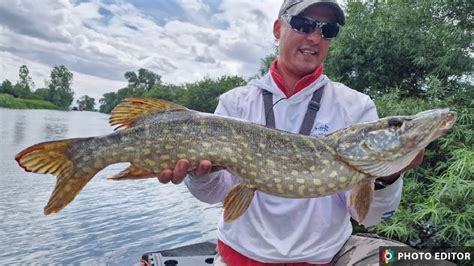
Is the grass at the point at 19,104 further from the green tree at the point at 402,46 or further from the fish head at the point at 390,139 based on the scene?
the fish head at the point at 390,139

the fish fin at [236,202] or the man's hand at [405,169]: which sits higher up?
the man's hand at [405,169]

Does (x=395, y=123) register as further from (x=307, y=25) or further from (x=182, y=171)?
(x=182, y=171)

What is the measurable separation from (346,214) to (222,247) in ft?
2.33

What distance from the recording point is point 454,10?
848 cm

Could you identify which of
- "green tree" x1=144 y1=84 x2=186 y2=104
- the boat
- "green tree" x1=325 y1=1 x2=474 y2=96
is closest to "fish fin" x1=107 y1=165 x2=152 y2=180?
the boat

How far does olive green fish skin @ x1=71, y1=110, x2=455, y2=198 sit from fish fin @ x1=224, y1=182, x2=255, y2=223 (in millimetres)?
50

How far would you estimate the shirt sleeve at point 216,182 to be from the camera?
2.36 metres

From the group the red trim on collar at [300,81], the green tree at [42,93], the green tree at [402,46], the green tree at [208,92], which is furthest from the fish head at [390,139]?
the green tree at [42,93]

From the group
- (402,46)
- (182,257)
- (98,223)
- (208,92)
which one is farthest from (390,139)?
(208,92)

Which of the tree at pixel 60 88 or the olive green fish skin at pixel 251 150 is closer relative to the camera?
the olive green fish skin at pixel 251 150

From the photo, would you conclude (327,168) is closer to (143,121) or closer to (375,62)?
(143,121)

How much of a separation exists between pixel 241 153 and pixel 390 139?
0.73 metres

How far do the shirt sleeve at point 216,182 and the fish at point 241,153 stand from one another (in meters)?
0.18

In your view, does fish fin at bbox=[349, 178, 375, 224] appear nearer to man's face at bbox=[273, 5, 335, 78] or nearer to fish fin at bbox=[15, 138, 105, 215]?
man's face at bbox=[273, 5, 335, 78]
